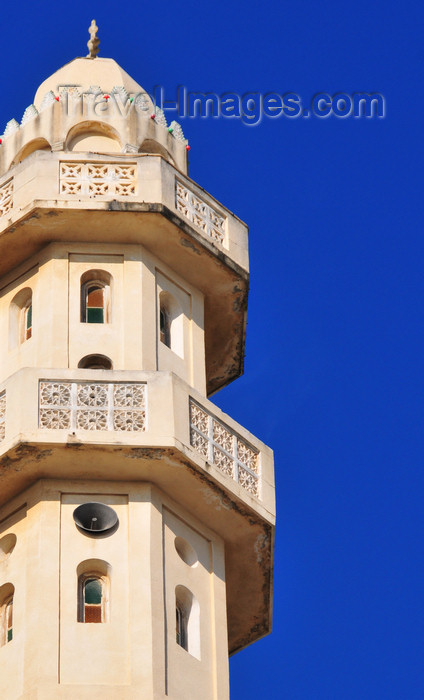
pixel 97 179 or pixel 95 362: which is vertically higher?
pixel 97 179

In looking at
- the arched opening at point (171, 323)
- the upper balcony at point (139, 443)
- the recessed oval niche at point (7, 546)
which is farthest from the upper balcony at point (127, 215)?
the recessed oval niche at point (7, 546)

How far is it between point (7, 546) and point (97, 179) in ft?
18.9

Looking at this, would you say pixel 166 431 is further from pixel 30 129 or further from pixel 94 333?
pixel 30 129

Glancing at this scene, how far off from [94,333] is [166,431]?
2448 millimetres

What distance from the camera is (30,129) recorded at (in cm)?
3341

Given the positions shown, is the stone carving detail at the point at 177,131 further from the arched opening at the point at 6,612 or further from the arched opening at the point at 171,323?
the arched opening at the point at 6,612

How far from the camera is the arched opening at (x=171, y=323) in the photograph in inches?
1211

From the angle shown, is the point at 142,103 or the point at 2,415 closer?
the point at 2,415

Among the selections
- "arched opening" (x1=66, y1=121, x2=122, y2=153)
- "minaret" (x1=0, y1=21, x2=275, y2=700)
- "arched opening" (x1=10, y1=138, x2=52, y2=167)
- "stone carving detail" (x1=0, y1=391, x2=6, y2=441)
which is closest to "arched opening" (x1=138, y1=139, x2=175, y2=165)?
"minaret" (x1=0, y1=21, x2=275, y2=700)

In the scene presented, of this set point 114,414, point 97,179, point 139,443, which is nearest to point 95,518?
point 139,443

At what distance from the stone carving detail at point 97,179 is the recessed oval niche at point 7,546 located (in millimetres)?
5313

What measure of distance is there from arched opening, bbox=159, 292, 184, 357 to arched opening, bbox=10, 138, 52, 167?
357 cm

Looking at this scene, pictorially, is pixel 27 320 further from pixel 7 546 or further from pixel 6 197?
pixel 7 546

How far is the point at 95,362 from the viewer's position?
1176 inches
